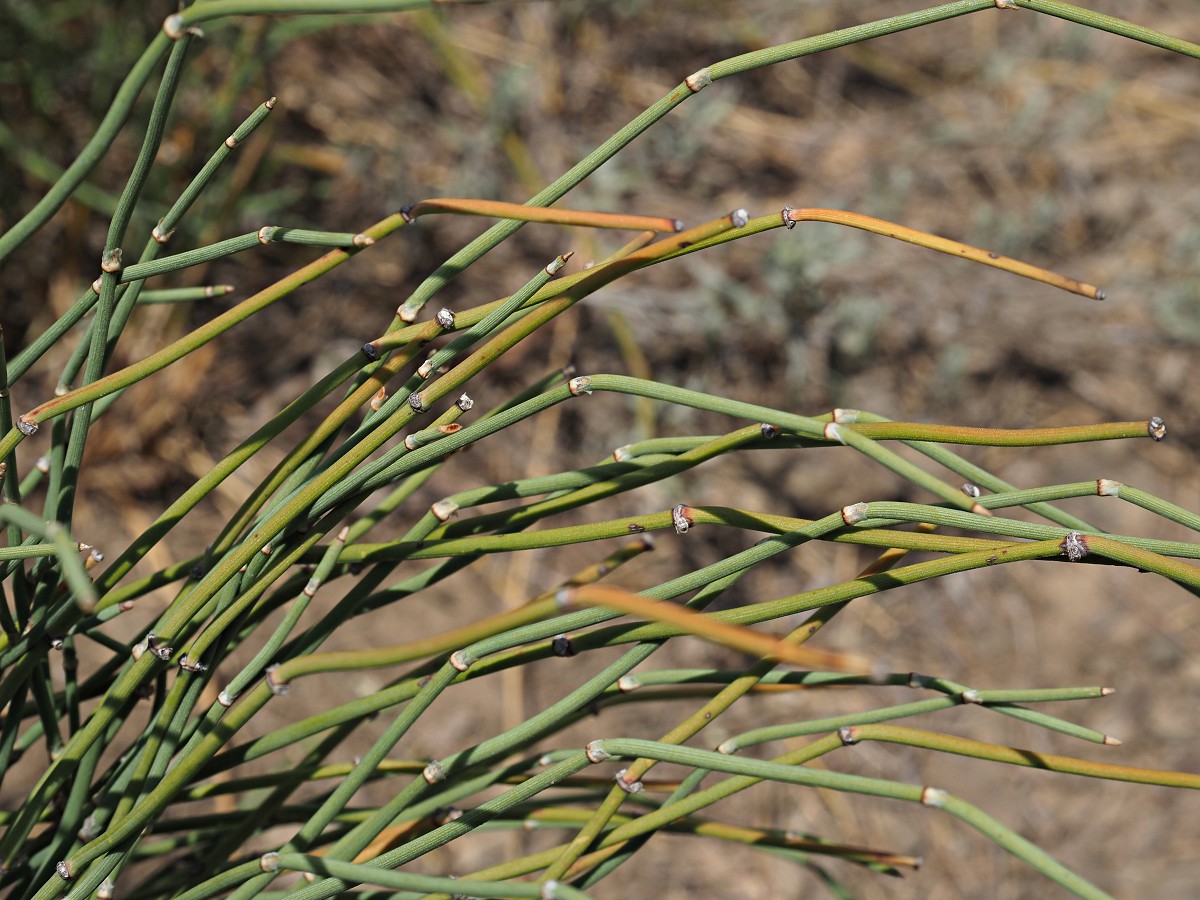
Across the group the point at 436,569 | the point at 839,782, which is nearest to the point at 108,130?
the point at 436,569

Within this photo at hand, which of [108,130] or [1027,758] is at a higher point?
[108,130]

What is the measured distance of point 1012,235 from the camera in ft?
4.90

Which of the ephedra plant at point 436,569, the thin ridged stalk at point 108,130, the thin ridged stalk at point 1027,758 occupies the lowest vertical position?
the thin ridged stalk at point 1027,758

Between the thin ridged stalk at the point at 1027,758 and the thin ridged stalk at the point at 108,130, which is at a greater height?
the thin ridged stalk at the point at 108,130

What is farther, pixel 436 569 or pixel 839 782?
pixel 436 569

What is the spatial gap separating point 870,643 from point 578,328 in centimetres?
63

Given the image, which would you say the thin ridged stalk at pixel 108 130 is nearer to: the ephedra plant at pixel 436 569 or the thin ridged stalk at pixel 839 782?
the ephedra plant at pixel 436 569

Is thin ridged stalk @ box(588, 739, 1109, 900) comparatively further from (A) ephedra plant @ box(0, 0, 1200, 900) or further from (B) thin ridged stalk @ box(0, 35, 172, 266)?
(B) thin ridged stalk @ box(0, 35, 172, 266)

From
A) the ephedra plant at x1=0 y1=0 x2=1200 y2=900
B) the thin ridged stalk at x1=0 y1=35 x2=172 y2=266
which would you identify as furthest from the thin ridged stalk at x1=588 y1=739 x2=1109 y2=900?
the thin ridged stalk at x1=0 y1=35 x2=172 y2=266

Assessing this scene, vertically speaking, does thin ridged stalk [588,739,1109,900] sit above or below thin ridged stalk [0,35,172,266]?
below

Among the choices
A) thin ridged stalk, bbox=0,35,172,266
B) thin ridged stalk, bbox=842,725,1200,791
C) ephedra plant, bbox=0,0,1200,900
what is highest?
thin ridged stalk, bbox=0,35,172,266

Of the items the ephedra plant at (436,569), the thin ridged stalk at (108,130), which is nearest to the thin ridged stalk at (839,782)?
the ephedra plant at (436,569)

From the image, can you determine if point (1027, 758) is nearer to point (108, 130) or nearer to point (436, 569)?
point (436, 569)

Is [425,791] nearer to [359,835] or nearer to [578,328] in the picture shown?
[359,835]
